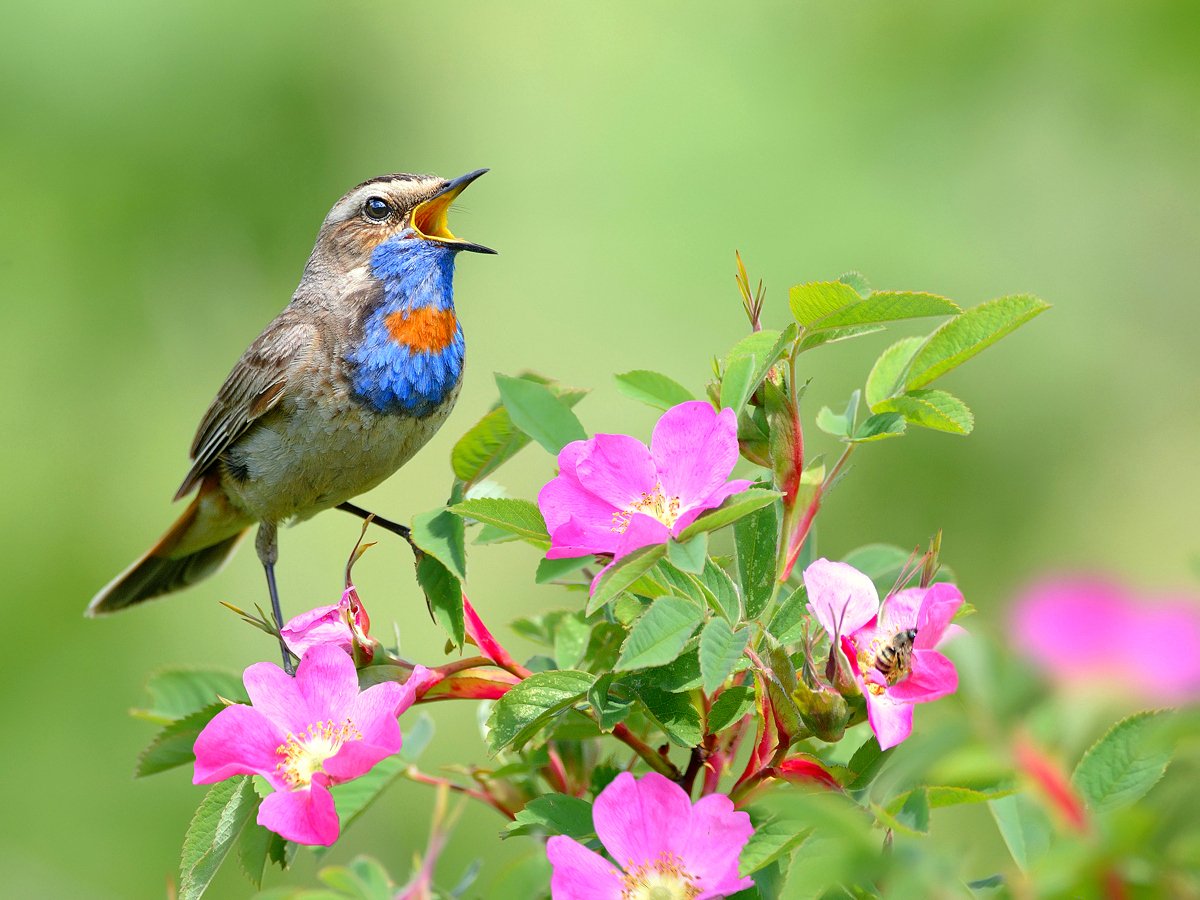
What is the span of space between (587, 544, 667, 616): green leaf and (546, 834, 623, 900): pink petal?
0.20 meters

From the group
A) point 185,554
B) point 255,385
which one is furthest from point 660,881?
point 185,554

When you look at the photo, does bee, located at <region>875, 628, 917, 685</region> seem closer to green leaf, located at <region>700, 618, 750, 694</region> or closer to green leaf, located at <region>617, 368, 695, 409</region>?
green leaf, located at <region>700, 618, 750, 694</region>

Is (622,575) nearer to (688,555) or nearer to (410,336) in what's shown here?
(688,555)

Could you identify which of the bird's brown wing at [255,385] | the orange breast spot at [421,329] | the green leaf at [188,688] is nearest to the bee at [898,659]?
the green leaf at [188,688]

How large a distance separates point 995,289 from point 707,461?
433cm

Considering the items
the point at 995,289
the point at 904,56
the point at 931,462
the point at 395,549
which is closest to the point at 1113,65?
the point at 904,56

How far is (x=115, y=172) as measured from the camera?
543cm

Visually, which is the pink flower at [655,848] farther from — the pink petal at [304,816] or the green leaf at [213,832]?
the green leaf at [213,832]

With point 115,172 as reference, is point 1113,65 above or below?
below

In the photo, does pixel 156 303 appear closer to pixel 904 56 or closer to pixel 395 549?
pixel 395 549

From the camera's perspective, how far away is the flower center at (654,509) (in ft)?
3.99

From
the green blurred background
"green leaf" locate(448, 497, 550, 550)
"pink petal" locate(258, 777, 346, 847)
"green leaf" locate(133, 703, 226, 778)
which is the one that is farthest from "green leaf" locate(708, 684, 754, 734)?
the green blurred background

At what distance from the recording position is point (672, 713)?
118cm

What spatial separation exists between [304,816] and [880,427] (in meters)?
0.67
